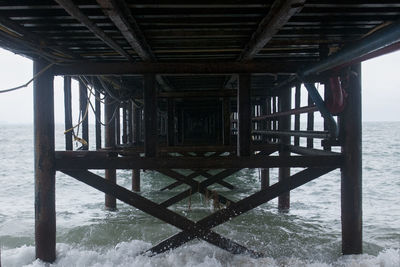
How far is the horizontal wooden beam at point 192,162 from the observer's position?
4.60 metres

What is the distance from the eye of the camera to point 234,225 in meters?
8.11

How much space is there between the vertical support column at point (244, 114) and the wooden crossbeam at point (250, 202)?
2.23ft

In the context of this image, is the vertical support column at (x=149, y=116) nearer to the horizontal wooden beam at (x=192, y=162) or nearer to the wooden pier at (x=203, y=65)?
the wooden pier at (x=203, y=65)

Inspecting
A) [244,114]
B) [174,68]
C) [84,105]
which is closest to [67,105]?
[84,105]

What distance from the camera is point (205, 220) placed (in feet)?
15.6

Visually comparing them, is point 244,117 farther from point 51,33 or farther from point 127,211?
point 127,211

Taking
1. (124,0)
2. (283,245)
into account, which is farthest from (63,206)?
(124,0)

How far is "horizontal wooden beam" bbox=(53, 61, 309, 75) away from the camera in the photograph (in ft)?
15.6

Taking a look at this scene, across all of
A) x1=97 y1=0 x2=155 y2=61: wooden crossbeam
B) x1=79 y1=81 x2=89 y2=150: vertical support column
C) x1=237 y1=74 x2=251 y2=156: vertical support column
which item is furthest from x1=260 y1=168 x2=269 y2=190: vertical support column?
x1=97 y1=0 x2=155 y2=61: wooden crossbeam

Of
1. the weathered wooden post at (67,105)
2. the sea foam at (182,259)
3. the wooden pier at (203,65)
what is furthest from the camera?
the weathered wooden post at (67,105)

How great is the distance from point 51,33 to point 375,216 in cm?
1039

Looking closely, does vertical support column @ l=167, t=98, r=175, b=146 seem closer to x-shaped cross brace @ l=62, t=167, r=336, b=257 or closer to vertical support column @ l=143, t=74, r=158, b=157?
vertical support column @ l=143, t=74, r=158, b=157

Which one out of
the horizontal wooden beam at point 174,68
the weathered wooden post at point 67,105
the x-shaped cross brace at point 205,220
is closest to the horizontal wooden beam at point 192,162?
the x-shaped cross brace at point 205,220

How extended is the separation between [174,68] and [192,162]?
1431 mm
